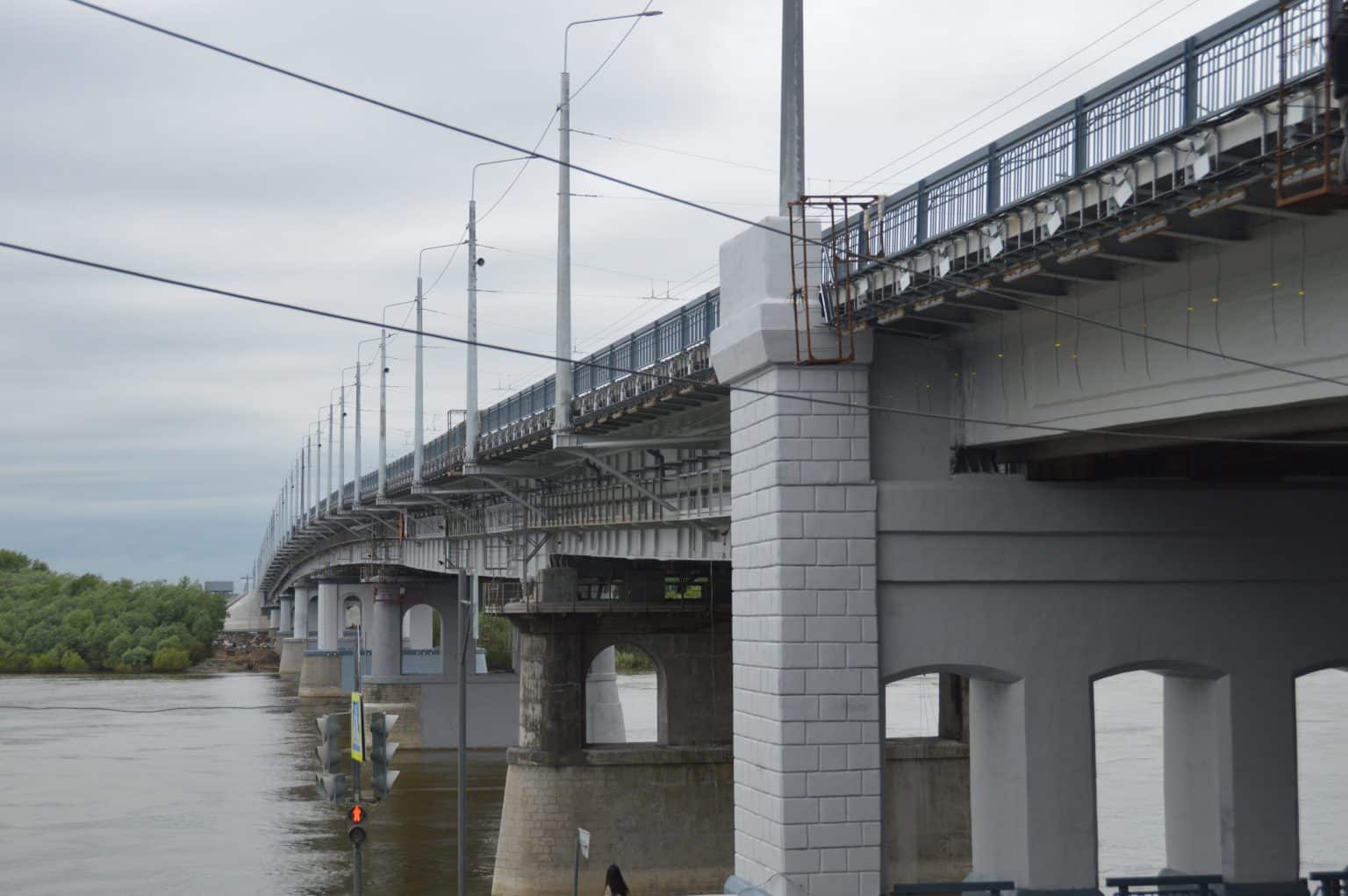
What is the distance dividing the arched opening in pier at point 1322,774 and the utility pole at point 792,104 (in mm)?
8838

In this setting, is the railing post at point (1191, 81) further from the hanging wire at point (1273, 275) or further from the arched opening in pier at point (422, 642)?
the arched opening in pier at point (422, 642)

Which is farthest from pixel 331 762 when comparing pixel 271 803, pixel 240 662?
pixel 240 662

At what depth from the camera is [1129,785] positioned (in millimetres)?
54000

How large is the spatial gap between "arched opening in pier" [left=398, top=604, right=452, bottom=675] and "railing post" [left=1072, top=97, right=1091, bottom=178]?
252 feet

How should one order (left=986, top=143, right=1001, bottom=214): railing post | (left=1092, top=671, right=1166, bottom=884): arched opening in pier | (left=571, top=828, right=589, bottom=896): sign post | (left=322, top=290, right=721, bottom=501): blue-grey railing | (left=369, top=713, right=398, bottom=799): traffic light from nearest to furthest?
(left=986, top=143, right=1001, bottom=214): railing post, (left=369, top=713, right=398, bottom=799): traffic light, (left=322, top=290, right=721, bottom=501): blue-grey railing, (left=571, top=828, right=589, bottom=896): sign post, (left=1092, top=671, right=1166, bottom=884): arched opening in pier

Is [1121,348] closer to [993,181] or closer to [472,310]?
[993,181]

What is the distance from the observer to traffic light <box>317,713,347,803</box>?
65.7 ft

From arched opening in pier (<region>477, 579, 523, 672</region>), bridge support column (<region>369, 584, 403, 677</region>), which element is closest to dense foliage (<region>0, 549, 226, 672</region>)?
arched opening in pier (<region>477, 579, 523, 672</region>)

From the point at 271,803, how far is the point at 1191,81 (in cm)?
4974

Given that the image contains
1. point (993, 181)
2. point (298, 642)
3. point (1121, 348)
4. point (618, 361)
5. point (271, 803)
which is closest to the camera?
point (1121, 348)

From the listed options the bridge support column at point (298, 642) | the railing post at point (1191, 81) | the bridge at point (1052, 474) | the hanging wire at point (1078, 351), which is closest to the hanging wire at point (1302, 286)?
the bridge at point (1052, 474)

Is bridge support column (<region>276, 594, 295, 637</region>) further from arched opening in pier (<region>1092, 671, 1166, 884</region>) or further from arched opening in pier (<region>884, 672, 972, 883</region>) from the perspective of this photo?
arched opening in pier (<region>884, 672, 972, 883</region>)

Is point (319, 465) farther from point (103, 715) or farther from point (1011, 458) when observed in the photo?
point (1011, 458)

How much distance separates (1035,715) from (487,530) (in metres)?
41.1
